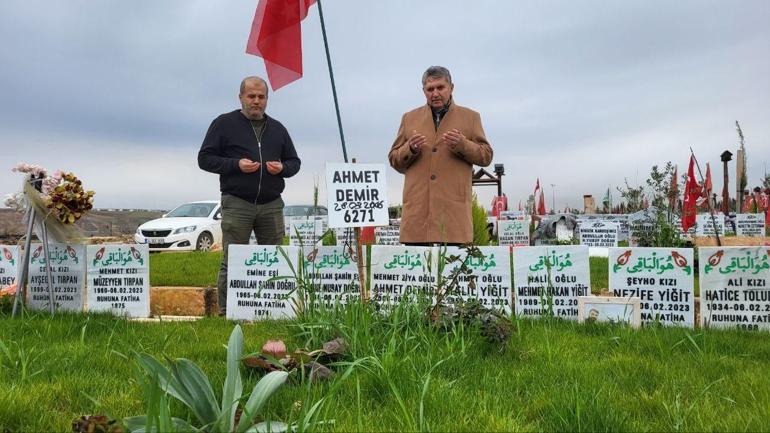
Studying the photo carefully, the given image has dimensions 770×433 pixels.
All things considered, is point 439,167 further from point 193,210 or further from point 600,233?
point 193,210

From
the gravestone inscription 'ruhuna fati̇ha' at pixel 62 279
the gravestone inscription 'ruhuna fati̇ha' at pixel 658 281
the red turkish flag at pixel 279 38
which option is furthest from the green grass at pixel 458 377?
the red turkish flag at pixel 279 38

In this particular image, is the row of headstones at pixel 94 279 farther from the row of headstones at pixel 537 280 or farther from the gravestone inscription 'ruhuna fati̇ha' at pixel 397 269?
→ the gravestone inscription 'ruhuna fati̇ha' at pixel 397 269

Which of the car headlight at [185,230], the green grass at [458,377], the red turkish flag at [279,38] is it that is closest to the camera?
the green grass at [458,377]

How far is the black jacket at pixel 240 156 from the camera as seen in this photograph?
15.4 ft

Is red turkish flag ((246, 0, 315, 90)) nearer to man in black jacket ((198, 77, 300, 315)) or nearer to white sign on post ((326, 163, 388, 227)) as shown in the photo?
man in black jacket ((198, 77, 300, 315))

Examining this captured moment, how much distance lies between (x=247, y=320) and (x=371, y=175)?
5.22 feet

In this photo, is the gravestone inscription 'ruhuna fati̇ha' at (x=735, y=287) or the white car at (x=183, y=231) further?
the white car at (x=183, y=231)

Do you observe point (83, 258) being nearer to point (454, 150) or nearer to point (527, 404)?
point (454, 150)

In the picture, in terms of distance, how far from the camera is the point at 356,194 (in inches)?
166

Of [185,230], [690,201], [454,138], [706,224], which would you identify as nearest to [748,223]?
[706,224]

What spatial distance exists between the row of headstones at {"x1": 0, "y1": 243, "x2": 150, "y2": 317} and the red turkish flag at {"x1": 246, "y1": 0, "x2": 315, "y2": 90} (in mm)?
1992

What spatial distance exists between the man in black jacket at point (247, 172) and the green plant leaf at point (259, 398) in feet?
9.80

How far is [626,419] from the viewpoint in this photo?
76.9 inches

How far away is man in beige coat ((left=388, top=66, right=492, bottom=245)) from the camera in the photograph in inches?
175
